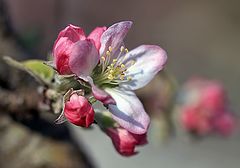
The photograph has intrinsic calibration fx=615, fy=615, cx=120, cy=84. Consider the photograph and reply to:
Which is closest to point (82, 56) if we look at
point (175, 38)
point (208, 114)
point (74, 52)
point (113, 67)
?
point (74, 52)

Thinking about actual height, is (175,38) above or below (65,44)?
below

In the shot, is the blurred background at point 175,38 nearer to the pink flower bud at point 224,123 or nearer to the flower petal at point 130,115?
the pink flower bud at point 224,123

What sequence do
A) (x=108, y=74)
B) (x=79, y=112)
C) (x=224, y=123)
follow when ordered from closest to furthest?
(x=79, y=112) → (x=108, y=74) → (x=224, y=123)

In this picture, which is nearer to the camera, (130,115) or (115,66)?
(130,115)

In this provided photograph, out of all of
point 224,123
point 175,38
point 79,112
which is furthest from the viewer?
point 175,38

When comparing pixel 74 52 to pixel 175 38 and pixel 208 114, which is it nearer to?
pixel 208 114

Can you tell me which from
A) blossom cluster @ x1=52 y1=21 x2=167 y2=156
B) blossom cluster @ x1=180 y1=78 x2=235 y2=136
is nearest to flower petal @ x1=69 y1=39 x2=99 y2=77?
blossom cluster @ x1=52 y1=21 x2=167 y2=156

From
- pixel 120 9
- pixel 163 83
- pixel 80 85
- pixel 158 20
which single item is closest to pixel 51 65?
pixel 80 85

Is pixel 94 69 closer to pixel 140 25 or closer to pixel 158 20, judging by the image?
pixel 140 25
